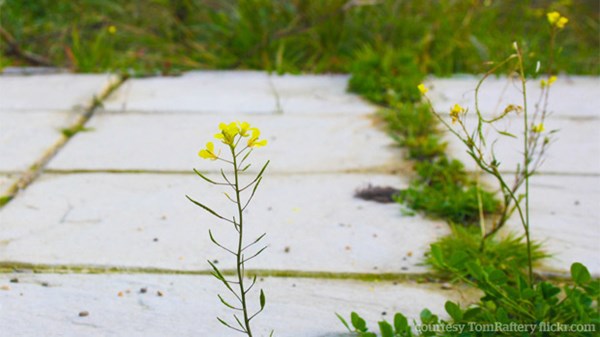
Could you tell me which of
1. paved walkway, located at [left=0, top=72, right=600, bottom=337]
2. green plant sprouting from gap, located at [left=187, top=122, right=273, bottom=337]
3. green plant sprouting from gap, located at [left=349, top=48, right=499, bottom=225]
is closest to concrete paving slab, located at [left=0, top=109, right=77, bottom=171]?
paved walkway, located at [left=0, top=72, right=600, bottom=337]

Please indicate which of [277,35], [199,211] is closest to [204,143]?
[199,211]

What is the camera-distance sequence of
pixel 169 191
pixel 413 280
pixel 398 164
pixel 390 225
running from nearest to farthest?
pixel 413 280
pixel 390 225
pixel 169 191
pixel 398 164

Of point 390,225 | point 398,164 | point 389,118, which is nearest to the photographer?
point 390,225

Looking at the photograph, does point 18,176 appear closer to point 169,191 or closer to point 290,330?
point 169,191

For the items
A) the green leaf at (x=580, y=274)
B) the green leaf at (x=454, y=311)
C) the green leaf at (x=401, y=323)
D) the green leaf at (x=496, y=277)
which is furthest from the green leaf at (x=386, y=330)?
the green leaf at (x=580, y=274)

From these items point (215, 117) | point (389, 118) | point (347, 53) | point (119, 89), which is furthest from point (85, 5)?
point (389, 118)

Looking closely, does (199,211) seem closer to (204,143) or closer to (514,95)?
(204,143)

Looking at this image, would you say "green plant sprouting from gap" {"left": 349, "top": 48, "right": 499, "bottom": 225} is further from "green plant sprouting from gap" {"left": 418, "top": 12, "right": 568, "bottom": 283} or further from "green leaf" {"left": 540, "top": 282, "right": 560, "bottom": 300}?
"green leaf" {"left": 540, "top": 282, "right": 560, "bottom": 300}
